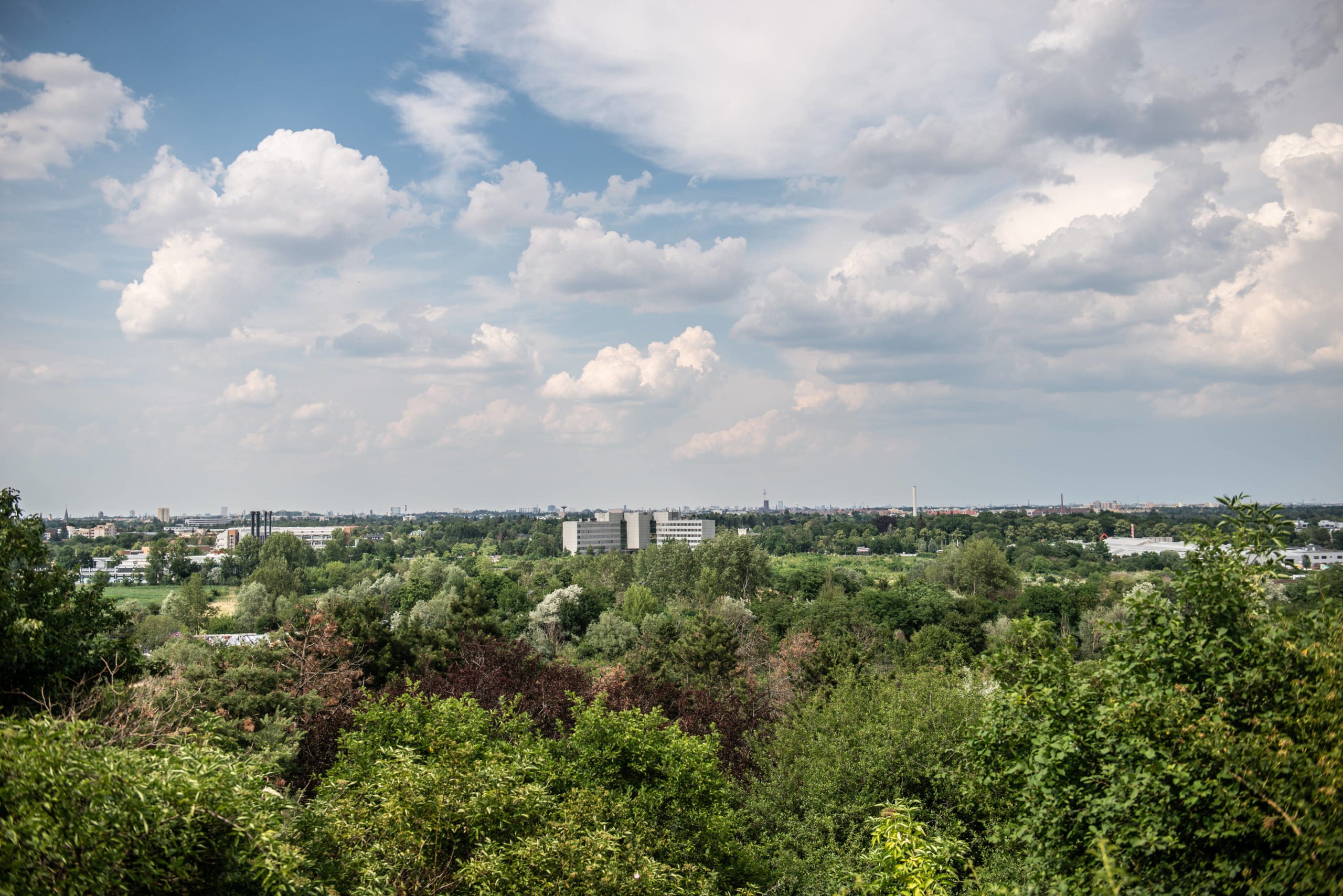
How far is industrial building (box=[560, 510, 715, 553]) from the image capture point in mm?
179000

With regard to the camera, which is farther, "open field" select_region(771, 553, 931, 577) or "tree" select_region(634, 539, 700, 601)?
"open field" select_region(771, 553, 931, 577)

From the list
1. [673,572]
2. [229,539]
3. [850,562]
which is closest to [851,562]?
[850,562]

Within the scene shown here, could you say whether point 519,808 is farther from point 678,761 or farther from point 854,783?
point 854,783

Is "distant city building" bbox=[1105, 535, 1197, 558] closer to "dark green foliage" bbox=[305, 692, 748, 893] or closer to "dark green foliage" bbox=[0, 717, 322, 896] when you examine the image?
"dark green foliage" bbox=[305, 692, 748, 893]

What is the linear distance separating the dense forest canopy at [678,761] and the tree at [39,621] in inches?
2.6

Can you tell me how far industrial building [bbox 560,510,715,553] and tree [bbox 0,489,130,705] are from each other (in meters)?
156

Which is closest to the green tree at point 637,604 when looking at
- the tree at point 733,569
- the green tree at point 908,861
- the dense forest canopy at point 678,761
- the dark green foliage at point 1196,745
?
the tree at point 733,569

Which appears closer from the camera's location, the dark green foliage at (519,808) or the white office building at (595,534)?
the dark green foliage at (519,808)

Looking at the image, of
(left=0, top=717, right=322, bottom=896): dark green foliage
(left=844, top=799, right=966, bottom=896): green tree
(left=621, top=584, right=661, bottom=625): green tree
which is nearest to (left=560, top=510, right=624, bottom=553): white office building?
(left=621, top=584, right=661, bottom=625): green tree

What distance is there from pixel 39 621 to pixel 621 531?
177706 mm

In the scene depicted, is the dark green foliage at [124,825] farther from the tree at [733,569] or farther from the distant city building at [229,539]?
the distant city building at [229,539]

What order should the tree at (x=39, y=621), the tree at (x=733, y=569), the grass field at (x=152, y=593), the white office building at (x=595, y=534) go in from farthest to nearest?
the white office building at (x=595, y=534)
the grass field at (x=152, y=593)
the tree at (x=733, y=569)
the tree at (x=39, y=621)

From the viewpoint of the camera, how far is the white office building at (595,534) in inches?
7018

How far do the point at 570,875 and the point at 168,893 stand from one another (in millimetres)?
4795
